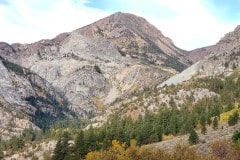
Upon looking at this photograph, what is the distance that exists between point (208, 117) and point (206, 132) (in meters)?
18.5

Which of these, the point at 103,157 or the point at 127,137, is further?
the point at 127,137

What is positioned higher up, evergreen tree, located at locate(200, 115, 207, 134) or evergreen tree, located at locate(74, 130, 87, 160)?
evergreen tree, located at locate(200, 115, 207, 134)

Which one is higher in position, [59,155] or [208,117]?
[208,117]

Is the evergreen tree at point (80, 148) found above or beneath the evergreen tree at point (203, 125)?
beneath

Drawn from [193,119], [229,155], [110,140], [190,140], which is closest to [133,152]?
[229,155]

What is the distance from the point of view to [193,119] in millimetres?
185500

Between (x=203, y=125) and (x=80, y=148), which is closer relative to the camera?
(x=80, y=148)

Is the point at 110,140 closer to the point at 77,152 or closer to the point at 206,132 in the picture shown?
the point at 77,152

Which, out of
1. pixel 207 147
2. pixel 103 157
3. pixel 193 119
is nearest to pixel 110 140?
pixel 193 119

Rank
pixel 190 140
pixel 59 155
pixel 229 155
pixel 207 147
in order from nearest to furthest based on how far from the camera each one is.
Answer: pixel 229 155 → pixel 207 147 → pixel 190 140 → pixel 59 155

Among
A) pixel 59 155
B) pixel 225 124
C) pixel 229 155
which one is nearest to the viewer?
pixel 229 155

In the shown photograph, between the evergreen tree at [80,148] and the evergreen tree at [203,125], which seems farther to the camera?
the evergreen tree at [203,125]

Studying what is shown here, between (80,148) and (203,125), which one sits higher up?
(203,125)

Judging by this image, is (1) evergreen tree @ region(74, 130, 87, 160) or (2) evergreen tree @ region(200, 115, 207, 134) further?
(2) evergreen tree @ region(200, 115, 207, 134)
